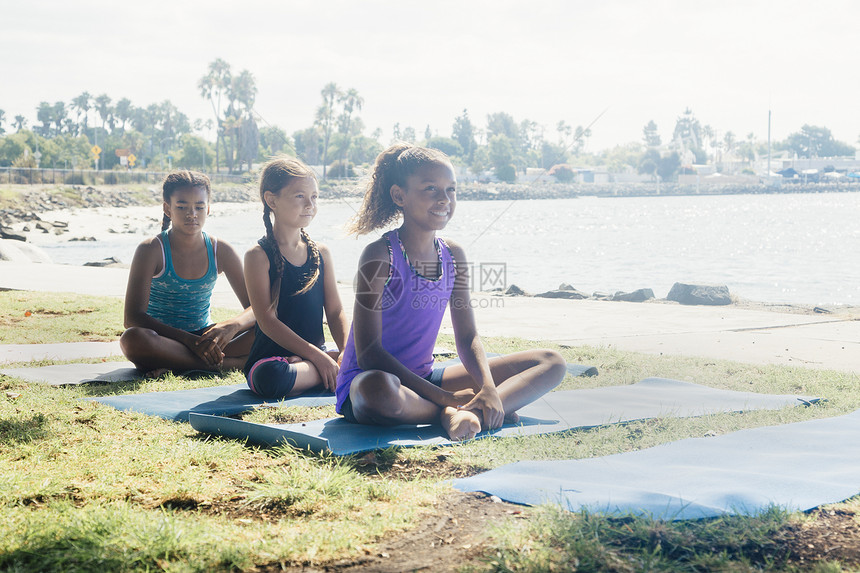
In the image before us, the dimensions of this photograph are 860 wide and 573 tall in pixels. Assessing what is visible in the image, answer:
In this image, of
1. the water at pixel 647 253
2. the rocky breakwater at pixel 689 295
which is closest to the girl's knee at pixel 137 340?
the water at pixel 647 253

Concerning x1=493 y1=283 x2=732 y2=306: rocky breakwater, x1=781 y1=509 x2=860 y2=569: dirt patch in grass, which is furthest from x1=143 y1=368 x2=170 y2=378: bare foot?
x1=493 y1=283 x2=732 y2=306: rocky breakwater

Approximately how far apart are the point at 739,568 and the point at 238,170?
63.8m

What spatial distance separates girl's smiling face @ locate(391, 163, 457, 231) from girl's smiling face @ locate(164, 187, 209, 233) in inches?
71.5

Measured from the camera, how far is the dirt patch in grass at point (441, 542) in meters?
2.04

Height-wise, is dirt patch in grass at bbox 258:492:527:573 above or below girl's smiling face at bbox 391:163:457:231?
below

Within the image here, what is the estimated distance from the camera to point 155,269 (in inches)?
191

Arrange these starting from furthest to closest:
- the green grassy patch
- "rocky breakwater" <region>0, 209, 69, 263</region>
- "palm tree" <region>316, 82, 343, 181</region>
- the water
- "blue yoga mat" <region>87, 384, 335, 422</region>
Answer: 1. "palm tree" <region>316, 82, 343, 181</region>
2. the water
3. "rocky breakwater" <region>0, 209, 69, 263</region>
4. the green grassy patch
5. "blue yoga mat" <region>87, 384, 335, 422</region>

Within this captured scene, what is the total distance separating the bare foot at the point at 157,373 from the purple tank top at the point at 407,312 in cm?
172

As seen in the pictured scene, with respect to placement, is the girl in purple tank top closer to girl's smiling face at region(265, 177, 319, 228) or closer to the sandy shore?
girl's smiling face at region(265, 177, 319, 228)

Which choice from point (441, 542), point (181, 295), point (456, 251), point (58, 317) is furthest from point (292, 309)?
point (58, 317)

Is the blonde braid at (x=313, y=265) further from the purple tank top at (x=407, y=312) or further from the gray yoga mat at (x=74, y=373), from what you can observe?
the gray yoga mat at (x=74, y=373)

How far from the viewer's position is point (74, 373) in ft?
15.8

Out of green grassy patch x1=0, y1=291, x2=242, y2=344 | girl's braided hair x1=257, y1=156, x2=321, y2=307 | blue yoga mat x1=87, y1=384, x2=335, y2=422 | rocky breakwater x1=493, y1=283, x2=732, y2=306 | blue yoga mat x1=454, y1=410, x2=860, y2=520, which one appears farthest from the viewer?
rocky breakwater x1=493, y1=283, x2=732, y2=306

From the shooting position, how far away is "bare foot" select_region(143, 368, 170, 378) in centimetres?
480
